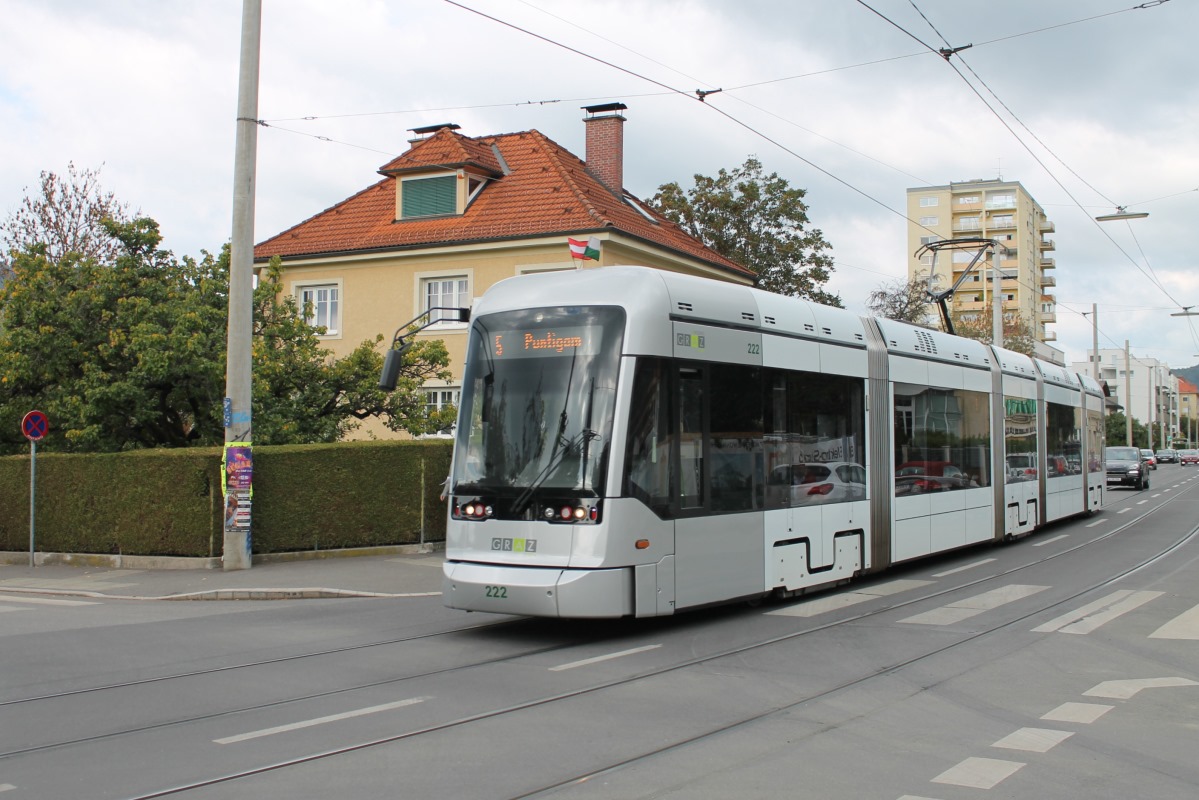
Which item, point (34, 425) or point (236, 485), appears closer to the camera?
point (236, 485)

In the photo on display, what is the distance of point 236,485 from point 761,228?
29347 millimetres

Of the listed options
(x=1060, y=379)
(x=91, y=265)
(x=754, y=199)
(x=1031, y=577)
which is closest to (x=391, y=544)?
(x=91, y=265)

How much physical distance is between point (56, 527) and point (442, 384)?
12.1 meters

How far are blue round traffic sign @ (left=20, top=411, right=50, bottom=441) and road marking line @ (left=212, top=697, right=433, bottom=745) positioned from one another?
45.1ft

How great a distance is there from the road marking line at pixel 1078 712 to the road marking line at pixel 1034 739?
0.34 meters

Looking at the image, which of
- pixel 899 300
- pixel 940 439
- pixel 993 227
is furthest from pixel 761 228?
pixel 993 227

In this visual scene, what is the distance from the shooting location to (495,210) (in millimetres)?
30562

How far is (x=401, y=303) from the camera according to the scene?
30766mm

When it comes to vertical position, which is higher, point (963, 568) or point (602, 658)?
point (963, 568)

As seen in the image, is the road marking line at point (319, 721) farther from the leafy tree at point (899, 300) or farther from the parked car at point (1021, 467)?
the leafy tree at point (899, 300)

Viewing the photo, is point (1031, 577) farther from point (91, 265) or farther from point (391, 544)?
point (91, 265)

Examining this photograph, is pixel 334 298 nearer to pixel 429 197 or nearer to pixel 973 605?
pixel 429 197

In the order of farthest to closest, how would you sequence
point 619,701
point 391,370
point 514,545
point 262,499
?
point 262,499 → point 391,370 → point 514,545 → point 619,701

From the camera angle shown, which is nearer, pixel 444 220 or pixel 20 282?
pixel 20 282
